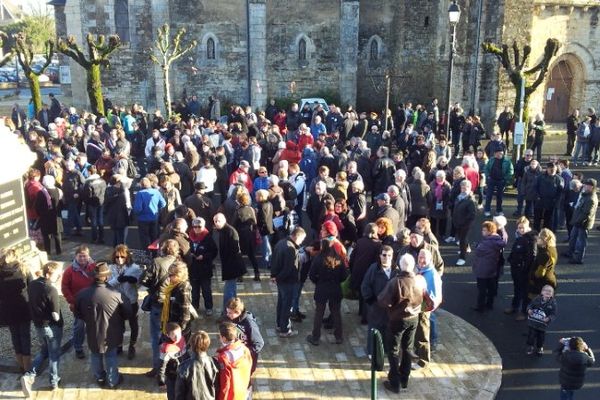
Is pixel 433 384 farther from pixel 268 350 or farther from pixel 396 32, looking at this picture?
pixel 396 32

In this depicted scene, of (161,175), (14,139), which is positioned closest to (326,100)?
(161,175)

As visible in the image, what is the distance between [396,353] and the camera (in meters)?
7.23

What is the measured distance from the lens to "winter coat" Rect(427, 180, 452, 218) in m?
12.2

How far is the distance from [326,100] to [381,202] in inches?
739

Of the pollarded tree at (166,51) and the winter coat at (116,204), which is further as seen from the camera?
the pollarded tree at (166,51)

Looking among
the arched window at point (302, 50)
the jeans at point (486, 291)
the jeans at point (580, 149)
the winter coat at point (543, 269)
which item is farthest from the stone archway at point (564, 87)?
the winter coat at point (543, 269)


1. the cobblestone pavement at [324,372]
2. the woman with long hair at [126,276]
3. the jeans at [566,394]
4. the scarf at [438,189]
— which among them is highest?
the scarf at [438,189]

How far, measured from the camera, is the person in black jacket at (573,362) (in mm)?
6523

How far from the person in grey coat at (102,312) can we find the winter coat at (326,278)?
8.02 ft

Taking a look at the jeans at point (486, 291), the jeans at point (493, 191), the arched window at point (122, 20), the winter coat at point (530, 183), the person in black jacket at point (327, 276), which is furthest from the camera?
the arched window at point (122, 20)

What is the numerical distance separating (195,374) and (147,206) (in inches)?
233

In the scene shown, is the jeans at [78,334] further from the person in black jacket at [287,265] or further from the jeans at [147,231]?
the jeans at [147,231]

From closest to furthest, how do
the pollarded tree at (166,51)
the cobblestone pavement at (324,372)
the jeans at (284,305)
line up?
the cobblestone pavement at (324,372) → the jeans at (284,305) → the pollarded tree at (166,51)

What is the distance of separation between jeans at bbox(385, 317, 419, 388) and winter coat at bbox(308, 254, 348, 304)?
3.48ft
